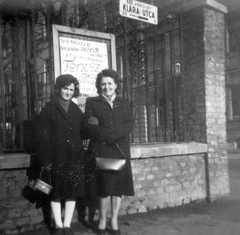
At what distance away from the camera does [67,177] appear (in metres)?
3.84

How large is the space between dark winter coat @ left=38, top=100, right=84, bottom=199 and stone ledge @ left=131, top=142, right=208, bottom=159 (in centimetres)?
125

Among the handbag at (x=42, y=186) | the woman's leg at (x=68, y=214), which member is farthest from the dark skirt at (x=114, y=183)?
the handbag at (x=42, y=186)

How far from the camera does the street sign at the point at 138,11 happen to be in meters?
5.24

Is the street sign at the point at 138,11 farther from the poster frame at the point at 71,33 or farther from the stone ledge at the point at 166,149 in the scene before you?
the stone ledge at the point at 166,149

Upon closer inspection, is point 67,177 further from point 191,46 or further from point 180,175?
point 191,46

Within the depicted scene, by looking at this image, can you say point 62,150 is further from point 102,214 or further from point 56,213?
point 102,214

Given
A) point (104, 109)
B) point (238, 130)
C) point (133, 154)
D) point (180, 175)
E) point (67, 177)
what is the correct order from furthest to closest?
point (238, 130) → point (180, 175) → point (133, 154) → point (104, 109) → point (67, 177)

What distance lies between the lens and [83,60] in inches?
188

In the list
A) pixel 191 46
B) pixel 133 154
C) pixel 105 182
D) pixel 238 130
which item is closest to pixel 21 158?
pixel 105 182

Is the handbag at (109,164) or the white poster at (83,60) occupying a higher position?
the white poster at (83,60)

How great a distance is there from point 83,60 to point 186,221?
2.56 metres

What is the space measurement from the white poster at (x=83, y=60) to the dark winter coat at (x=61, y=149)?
829 mm

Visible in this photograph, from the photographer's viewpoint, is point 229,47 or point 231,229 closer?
point 231,229

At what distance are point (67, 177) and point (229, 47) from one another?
755 inches
